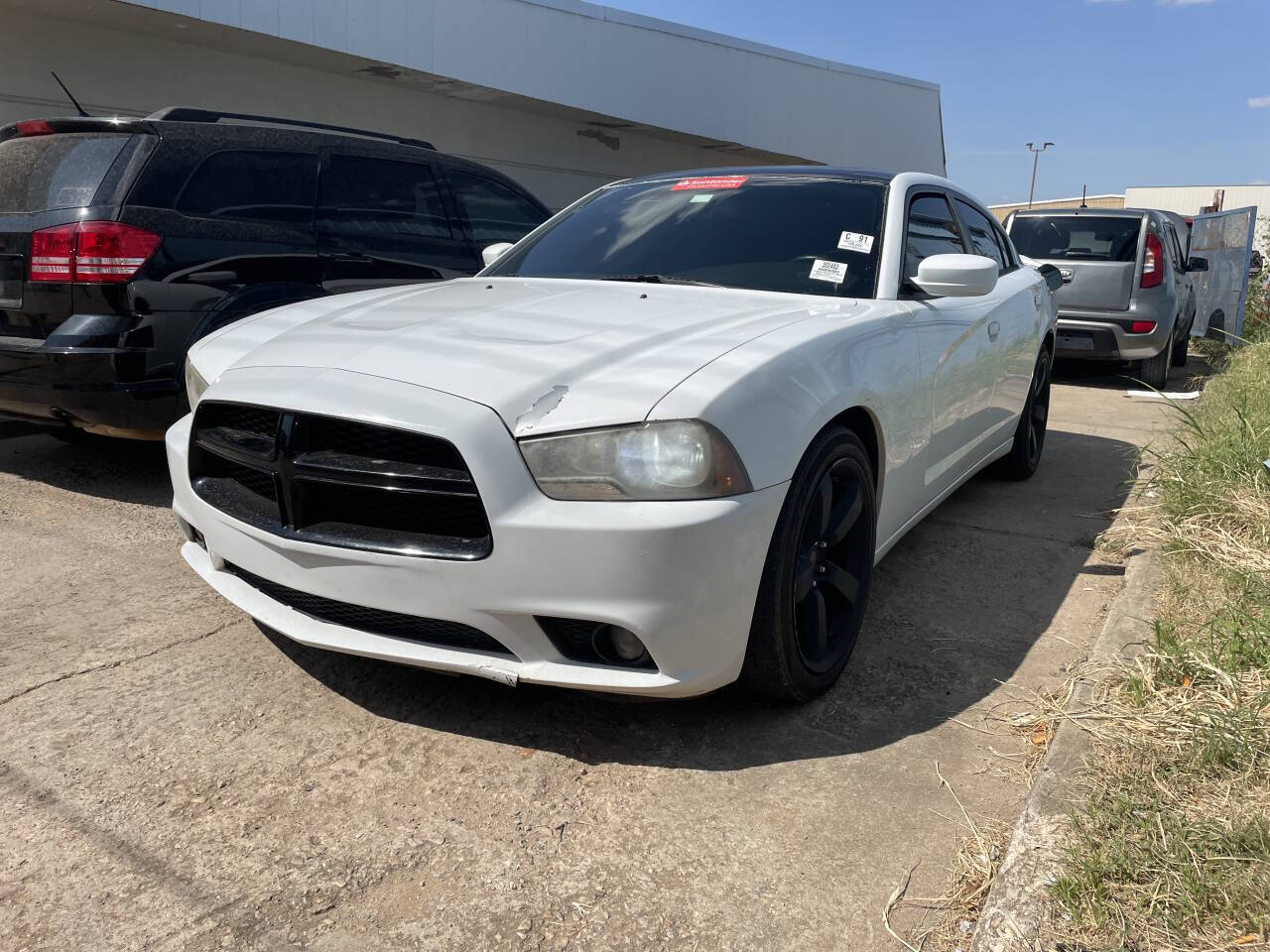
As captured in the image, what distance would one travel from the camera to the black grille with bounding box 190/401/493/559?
2387 millimetres

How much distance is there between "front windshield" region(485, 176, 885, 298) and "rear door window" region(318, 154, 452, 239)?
160cm

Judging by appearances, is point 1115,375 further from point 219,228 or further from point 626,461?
point 626,461

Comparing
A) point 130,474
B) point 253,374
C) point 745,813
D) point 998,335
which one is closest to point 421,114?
point 130,474

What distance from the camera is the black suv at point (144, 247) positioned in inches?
168

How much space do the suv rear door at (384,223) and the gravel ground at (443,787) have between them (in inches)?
85.1

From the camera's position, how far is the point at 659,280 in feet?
11.7

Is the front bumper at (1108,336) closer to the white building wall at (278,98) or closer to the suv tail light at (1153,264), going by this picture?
the suv tail light at (1153,264)

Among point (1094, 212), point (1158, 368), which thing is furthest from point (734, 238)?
point (1094, 212)

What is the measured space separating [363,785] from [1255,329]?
447 inches

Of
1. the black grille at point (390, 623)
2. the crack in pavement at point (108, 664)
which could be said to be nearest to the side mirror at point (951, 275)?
the black grille at point (390, 623)

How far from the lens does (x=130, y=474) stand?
5082mm

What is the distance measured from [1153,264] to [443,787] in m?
9.28

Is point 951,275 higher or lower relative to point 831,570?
higher

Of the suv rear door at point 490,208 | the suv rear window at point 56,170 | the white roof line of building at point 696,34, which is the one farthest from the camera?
the white roof line of building at point 696,34
